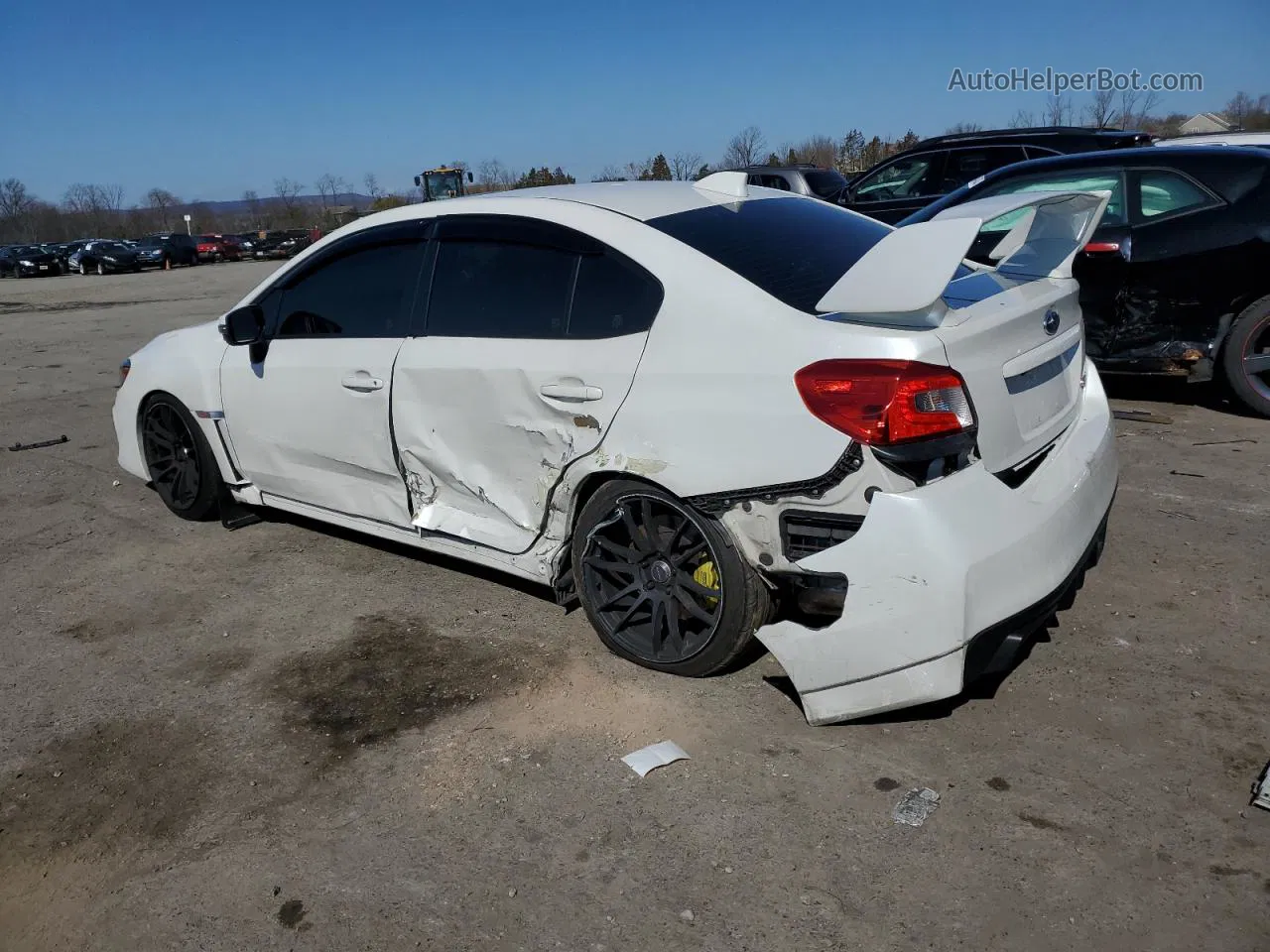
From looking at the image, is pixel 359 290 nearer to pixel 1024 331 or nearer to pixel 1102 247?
pixel 1024 331

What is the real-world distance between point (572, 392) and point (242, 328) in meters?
2.01

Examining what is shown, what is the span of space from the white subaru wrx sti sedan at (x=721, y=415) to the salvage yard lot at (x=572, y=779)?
1.05 ft

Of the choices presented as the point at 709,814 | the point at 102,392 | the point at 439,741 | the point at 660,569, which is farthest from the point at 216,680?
the point at 102,392

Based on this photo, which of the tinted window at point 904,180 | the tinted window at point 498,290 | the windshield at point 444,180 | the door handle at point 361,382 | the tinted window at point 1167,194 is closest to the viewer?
the tinted window at point 498,290

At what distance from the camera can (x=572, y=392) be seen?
3.47 meters

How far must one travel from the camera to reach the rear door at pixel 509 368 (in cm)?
345

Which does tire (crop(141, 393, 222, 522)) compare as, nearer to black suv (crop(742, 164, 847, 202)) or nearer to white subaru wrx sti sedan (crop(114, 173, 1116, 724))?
white subaru wrx sti sedan (crop(114, 173, 1116, 724))

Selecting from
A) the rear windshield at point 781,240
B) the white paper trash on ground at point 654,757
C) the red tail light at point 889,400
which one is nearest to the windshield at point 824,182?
the rear windshield at point 781,240

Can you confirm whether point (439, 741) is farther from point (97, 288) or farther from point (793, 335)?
point (97, 288)

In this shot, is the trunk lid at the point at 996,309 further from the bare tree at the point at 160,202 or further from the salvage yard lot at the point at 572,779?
the bare tree at the point at 160,202

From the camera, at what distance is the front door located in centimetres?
420

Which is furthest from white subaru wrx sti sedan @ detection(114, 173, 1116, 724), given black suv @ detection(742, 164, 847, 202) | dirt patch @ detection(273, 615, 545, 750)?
black suv @ detection(742, 164, 847, 202)

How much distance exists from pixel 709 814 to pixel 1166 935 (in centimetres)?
114

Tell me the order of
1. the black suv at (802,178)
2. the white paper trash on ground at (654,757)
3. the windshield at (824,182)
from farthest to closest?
the windshield at (824,182)
the black suv at (802,178)
the white paper trash on ground at (654,757)
